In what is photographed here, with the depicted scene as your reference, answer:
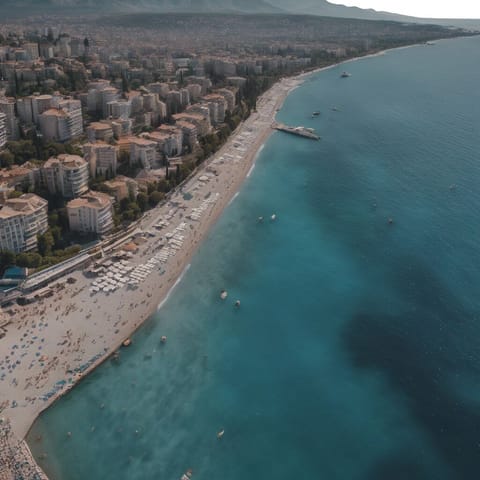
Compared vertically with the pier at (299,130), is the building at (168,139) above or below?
above

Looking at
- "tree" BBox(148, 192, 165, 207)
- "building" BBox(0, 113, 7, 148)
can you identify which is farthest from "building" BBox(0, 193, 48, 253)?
"building" BBox(0, 113, 7, 148)

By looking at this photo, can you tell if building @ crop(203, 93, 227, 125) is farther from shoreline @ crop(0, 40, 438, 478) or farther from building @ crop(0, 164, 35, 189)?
building @ crop(0, 164, 35, 189)

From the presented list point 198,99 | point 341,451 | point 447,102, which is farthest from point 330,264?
point 447,102

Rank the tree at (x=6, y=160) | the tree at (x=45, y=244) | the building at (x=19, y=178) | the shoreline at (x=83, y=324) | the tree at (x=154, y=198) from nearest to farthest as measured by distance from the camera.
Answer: the shoreline at (x=83, y=324) < the tree at (x=45, y=244) < the building at (x=19, y=178) < the tree at (x=154, y=198) < the tree at (x=6, y=160)

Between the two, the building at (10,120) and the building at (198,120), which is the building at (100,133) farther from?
the building at (198,120)

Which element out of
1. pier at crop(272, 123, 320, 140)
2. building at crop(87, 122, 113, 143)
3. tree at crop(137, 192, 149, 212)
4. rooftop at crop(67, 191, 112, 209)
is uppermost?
rooftop at crop(67, 191, 112, 209)

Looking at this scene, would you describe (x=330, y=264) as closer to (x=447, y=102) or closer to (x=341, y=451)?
(x=341, y=451)

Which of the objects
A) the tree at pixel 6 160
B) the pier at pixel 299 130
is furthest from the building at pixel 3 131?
the pier at pixel 299 130
